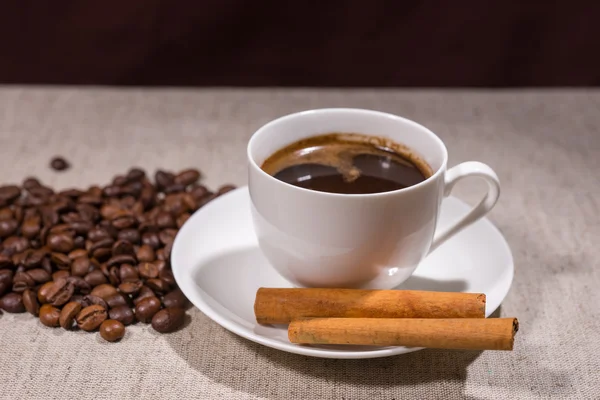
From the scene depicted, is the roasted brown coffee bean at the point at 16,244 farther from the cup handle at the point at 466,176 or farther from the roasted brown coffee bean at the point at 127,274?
the cup handle at the point at 466,176

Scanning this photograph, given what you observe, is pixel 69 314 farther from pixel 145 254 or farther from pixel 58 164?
pixel 58 164

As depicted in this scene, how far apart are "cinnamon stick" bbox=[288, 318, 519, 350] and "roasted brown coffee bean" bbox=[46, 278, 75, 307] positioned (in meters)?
0.53

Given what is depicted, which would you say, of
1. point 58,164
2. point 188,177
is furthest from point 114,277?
point 58,164

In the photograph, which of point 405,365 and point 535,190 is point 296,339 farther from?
point 535,190

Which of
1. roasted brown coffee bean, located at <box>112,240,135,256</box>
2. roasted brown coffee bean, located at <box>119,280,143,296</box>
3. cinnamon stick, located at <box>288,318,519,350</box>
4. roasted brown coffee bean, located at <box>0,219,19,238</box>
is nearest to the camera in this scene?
cinnamon stick, located at <box>288,318,519,350</box>

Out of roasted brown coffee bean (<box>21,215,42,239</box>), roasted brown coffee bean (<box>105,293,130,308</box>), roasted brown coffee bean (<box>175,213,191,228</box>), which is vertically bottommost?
roasted brown coffee bean (<box>175,213,191,228</box>)

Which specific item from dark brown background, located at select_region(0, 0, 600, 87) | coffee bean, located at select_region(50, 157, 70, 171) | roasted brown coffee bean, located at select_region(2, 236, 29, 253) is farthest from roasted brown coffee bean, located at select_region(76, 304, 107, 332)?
dark brown background, located at select_region(0, 0, 600, 87)

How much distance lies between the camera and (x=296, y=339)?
1189 mm

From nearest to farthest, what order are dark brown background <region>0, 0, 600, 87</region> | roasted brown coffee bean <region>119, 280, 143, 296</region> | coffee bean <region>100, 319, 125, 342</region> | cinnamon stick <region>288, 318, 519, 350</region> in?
cinnamon stick <region>288, 318, 519, 350</region>, coffee bean <region>100, 319, 125, 342</region>, roasted brown coffee bean <region>119, 280, 143, 296</region>, dark brown background <region>0, 0, 600, 87</region>

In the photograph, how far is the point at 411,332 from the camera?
1144 millimetres

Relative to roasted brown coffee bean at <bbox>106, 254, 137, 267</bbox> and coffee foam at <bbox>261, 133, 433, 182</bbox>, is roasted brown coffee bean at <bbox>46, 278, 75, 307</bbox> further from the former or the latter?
coffee foam at <bbox>261, 133, 433, 182</bbox>

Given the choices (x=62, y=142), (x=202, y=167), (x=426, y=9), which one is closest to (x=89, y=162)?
(x=62, y=142)

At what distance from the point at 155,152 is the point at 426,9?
1.44 m

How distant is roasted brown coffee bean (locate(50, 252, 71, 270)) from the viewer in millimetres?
1547
